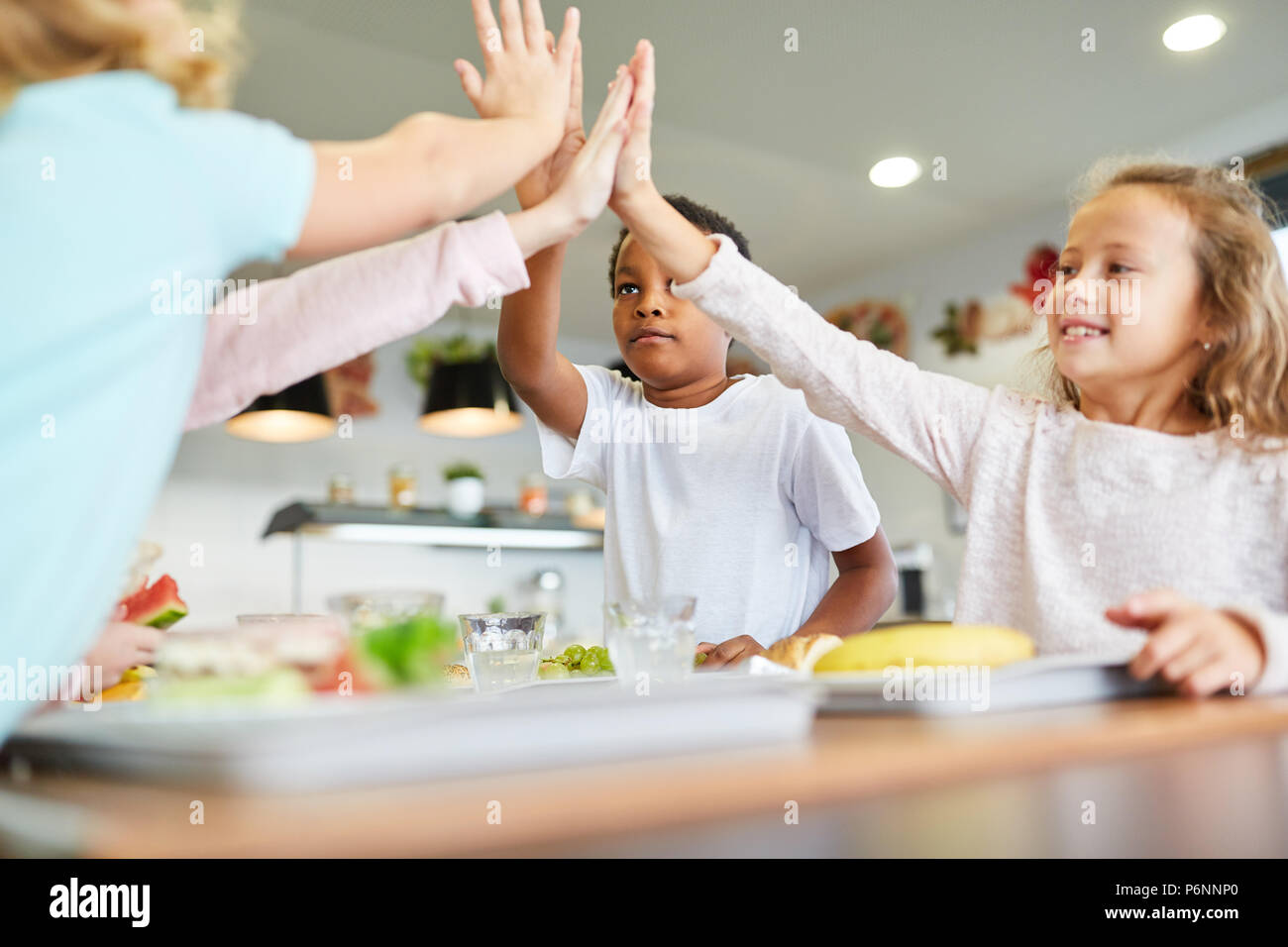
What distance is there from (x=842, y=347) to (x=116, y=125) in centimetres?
73

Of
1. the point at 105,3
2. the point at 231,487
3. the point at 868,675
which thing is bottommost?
the point at 868,675

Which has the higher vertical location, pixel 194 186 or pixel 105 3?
pixel 105 3

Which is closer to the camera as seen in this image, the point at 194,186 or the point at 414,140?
the point at 194,186

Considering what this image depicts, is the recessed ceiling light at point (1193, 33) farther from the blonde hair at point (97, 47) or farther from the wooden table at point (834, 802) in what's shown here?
the blonde hair at point (97, 47)

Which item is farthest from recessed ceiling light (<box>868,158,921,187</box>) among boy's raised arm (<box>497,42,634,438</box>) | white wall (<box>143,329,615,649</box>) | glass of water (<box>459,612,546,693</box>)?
glass of water (<box>459,612,546,693</box>)

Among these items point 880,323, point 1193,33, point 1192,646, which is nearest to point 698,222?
point 1192,646

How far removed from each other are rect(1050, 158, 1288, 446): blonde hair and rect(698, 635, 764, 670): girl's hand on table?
0.53 metres

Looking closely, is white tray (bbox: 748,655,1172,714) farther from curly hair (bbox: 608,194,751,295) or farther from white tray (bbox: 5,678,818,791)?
curly hair (bbox: 608,194,751,295)

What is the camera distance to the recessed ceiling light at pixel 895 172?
11.6 feet

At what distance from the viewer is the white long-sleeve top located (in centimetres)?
95

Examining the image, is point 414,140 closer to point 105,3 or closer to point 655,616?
point 105,3
